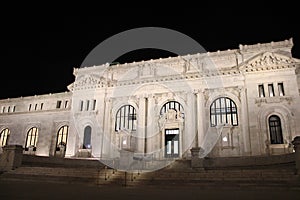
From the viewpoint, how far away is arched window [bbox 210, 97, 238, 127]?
30781mm

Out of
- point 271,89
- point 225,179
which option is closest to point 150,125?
point 271,89

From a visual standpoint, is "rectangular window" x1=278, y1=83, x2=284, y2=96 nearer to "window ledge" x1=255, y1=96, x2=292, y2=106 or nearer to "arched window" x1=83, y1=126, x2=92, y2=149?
"window ledge" x1=255, y1=96, x2=292, y2=106

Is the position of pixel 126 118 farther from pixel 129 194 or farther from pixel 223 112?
pixel 129 194

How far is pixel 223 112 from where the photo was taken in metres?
31.4

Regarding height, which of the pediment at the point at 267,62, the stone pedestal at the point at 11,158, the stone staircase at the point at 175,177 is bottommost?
the stone staircase at the point at 175,177

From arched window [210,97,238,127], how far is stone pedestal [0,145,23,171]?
68.4ft

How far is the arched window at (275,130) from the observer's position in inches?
1106

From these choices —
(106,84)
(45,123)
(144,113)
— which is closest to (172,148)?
(144,113)

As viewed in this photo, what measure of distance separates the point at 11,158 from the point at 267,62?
28.1 meters

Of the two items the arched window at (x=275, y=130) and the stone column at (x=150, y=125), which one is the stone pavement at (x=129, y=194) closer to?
the arched window at (x=275, y=130)

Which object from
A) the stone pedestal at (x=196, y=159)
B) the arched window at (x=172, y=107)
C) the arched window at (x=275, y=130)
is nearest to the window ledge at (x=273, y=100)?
the arched window at (x=275, y=130)

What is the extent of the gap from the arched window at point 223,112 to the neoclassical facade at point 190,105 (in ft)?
0.37

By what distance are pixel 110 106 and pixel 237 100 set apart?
55.5ft

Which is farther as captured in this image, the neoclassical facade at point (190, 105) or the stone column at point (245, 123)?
the neoclassical facade at point (190, 105)
